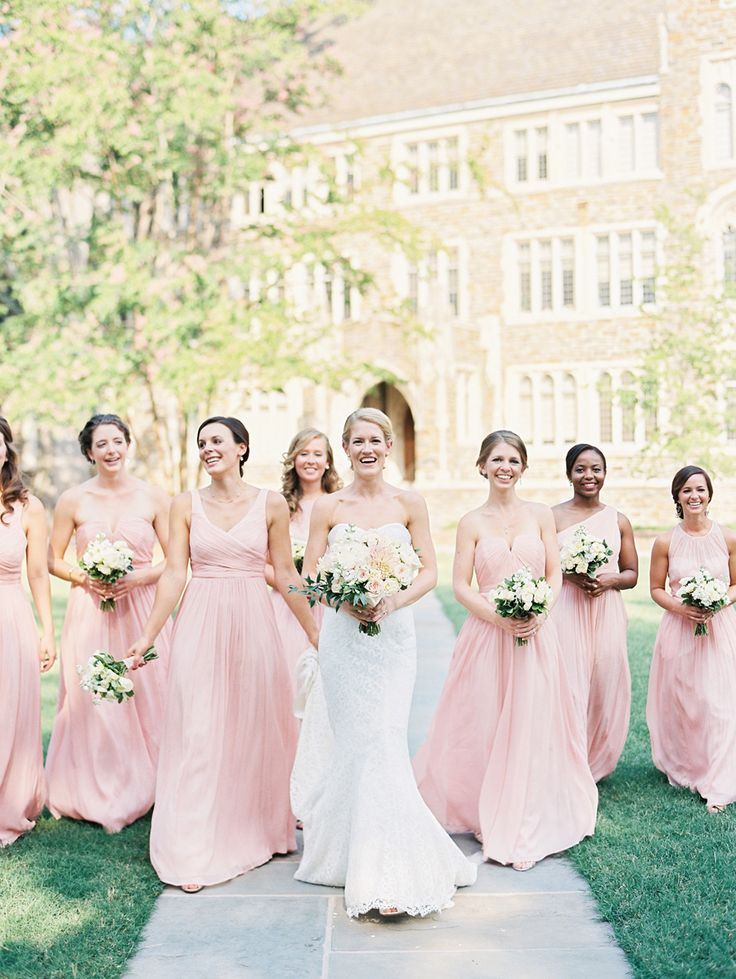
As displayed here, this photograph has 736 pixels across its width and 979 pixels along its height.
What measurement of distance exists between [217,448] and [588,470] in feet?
8.07

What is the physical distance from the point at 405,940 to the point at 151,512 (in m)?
3.07

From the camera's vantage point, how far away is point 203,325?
20.0 metres

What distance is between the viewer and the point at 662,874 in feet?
18.2

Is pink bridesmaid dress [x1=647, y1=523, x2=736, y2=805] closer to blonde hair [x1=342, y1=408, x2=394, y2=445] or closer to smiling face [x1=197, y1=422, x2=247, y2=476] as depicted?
blonde hair [x1=342, y1=408, x2=394, y2=445]

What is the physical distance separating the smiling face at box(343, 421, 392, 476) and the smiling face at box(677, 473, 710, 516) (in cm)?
243

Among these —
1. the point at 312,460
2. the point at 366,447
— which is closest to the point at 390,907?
the point at 366,447

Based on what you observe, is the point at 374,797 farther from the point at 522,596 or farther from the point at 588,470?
the point at 588,470

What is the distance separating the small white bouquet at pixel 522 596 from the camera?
6.00m

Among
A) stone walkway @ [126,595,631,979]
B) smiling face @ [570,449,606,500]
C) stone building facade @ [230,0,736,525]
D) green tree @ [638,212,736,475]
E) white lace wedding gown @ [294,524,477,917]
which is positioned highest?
stone building facade @ [230,0,736,525]

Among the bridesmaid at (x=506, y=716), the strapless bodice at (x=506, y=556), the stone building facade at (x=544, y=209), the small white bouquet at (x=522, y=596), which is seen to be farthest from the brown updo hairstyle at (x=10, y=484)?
the stone building facade at (x=544, y=209)

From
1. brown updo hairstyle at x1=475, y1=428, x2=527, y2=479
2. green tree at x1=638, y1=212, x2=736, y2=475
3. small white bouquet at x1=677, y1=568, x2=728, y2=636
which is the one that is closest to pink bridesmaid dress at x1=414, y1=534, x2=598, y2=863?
brown updo hairstyle at x1=475, y1=428, x2=527, y2=479

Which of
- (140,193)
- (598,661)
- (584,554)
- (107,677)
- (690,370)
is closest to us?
(107,677)

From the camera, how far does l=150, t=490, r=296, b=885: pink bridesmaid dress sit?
581cm

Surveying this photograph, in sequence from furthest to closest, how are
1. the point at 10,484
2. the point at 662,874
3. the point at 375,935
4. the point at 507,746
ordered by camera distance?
the point at 10,484
the point at 507,746
the point at 662,874
the point at 375,935
